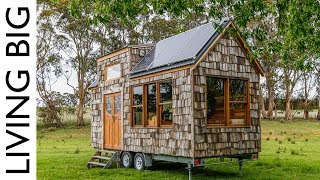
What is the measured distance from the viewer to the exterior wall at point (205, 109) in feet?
45.1

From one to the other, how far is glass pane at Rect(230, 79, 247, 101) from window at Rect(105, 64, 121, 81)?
5.13 metres

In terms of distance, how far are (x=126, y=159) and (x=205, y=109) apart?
4.98 metres

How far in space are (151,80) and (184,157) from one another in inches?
124

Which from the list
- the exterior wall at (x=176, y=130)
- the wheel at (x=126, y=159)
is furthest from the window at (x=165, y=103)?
the wheel at (x=126, y=159)

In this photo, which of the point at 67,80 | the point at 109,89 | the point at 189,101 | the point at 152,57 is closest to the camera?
the point at 189,101

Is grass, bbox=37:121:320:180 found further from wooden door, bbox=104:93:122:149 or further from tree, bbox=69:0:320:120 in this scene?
tree, bbox=69:0:320:120

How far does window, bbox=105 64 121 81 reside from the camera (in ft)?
59.6

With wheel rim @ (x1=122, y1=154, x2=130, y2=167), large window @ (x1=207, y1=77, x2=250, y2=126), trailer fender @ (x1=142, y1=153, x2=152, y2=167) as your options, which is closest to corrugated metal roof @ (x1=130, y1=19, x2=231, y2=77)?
large window @ (x1=207, y1=77, x2=250, y2=126)

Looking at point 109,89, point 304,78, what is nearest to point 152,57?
point 109,89

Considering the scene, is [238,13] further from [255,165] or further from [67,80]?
[67,80]

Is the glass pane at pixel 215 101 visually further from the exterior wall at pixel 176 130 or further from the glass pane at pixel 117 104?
the glass pane at pixel 117 104

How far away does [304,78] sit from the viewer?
5141 centimetres

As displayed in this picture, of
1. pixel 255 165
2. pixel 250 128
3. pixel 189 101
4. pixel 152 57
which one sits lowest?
pixel 255 165

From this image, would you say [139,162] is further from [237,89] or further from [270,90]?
[270,90]
